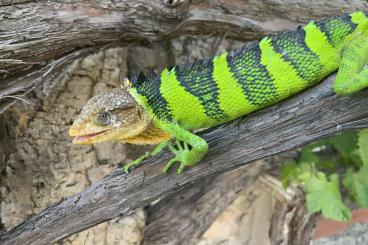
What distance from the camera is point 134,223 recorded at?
255cm

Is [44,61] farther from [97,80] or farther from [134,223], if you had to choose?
[134,223]

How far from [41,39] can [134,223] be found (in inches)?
40.4

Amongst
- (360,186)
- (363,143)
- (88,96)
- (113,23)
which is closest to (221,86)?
(113,23)

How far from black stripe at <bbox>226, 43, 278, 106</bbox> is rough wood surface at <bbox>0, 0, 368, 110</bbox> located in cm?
61

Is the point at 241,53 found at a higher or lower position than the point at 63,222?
higher

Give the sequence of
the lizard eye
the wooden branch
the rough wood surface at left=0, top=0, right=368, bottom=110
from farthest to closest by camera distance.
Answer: the rough wood surface at left=0, top=0, right=368, bottom=110
the lizard eye
the wooden branch

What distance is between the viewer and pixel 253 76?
5.59 feet

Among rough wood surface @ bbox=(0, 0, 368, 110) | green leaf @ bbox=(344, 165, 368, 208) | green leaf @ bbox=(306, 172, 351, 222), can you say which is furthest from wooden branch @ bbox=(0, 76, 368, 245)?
green leaf @ bbox=(344, 165, 368, 208)

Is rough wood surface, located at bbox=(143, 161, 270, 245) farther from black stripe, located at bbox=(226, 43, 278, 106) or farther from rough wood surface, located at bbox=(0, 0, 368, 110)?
black stripe, located at bbox=(226, 43, 278, 106)

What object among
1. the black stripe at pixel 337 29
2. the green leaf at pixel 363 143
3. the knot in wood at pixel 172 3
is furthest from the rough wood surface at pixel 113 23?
the black stripe at pixel 337 29

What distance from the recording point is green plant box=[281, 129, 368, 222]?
2336 mm

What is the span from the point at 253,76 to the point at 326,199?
94 centimetres

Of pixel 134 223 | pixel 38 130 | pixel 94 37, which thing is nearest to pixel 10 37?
pixel 94 37

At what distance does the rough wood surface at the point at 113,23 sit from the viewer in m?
2.11
